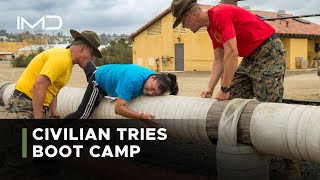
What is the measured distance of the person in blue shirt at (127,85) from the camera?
3.91m

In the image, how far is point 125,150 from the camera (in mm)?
4391

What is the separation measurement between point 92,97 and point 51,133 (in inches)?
24.9

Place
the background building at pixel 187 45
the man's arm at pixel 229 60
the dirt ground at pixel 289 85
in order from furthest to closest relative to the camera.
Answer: the background building at pixel 187 45 → the dirt ground at pixel 289 85 → the man's arm at pixel 229 60

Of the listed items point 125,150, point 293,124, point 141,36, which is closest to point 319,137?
point 293,124

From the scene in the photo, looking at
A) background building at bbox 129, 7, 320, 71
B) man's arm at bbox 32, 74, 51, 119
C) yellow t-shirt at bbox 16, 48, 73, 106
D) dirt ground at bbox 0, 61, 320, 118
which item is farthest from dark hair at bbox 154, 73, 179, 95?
background building at bbox 129, 7, 320, 71

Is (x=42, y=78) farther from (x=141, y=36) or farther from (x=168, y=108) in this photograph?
(x=141, y=36)

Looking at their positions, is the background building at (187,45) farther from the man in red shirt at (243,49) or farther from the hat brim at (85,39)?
the hat brim at (85,39)

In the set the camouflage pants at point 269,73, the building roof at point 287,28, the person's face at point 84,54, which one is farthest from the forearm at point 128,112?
the building roof at point 287,28

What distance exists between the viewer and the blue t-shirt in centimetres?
391

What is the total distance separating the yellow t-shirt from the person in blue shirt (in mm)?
498

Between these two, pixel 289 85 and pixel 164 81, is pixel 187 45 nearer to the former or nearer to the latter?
pixel 289 85

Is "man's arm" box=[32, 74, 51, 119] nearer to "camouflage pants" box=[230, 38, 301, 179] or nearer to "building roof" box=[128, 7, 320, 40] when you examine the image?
"camouflage pants" box=[230, 38, 301, 179]

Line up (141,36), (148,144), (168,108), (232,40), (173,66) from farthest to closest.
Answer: (141,36) → (173,66) → (148,144) → (168,108) → (232,40)

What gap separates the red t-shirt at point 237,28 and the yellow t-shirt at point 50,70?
1301 mm
